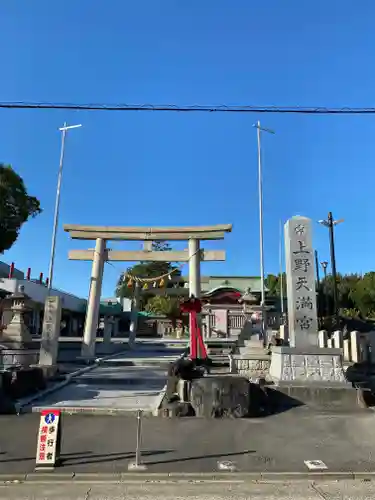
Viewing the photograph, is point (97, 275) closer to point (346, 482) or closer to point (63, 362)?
point (63, 362)

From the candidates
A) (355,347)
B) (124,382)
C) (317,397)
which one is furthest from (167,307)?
(317,397)

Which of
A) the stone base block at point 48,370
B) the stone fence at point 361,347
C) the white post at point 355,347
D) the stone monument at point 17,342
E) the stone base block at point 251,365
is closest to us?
the stone base block at point 48,370

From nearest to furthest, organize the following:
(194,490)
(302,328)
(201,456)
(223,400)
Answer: (194,490)
(201,456)
(223,400)
(302,328)

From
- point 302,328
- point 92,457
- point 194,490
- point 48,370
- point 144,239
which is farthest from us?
point 144,239

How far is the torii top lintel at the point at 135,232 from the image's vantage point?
21422 mm

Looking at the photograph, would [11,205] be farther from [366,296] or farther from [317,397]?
[366,296]

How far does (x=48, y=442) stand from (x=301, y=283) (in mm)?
8796

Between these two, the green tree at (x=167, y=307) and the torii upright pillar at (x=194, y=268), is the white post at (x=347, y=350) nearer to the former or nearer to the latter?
the torii upright pillar at (x=194, y=268)

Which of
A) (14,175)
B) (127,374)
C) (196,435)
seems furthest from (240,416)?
(14,175)

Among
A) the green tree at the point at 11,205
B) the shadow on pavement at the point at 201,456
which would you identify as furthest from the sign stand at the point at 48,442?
the green tree at the point at 11,205

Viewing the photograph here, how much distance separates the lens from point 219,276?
156 feet

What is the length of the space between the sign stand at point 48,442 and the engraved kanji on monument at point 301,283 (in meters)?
7.82

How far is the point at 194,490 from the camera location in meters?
5.57

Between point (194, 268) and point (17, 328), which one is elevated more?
point (194, 268)
